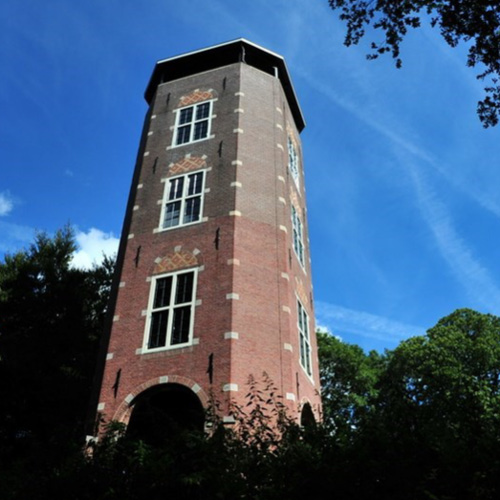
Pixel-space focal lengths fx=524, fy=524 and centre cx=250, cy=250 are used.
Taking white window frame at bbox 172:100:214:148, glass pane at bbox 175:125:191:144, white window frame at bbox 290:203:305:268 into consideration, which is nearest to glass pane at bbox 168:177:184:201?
white window frame at bbox 172:100:214:148

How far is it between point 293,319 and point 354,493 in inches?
423

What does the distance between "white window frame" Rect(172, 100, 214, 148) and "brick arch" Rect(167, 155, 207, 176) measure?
43.3 inches

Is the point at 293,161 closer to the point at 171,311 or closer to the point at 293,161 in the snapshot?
the point at 293,161

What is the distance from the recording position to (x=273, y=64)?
92.0 ft

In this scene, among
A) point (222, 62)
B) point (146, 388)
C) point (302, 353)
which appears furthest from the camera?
point (222, 62)

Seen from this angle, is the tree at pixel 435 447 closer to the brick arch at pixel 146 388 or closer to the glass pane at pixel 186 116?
the brick arch at pixel 146 388

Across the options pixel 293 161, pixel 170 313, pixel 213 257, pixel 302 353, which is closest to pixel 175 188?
pixel 213 257

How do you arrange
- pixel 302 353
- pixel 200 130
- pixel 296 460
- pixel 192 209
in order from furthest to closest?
pixel 200 130 → pixel 192 209 → pixel 302 353 → pixel 296 460

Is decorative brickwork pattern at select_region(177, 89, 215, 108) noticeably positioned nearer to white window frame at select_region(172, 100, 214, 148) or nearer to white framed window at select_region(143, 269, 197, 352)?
white window frame at select_region(172, 100, 214, 148)

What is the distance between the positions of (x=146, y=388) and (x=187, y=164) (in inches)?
400

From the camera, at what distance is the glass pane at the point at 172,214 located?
20625 mm

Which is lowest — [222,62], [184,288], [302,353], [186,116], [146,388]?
[146,388]

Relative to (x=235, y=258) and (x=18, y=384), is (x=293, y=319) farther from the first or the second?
(x=18, y=384)

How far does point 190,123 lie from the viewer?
79.8ft
